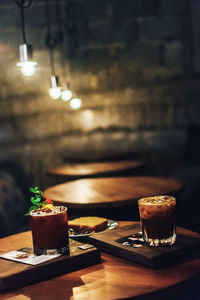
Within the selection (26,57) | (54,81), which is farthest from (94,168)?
(26,57)

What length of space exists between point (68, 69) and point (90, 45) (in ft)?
1.18

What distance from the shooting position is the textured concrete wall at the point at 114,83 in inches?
186

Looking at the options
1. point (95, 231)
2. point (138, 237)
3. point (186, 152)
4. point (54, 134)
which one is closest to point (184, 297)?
point (138, 237)

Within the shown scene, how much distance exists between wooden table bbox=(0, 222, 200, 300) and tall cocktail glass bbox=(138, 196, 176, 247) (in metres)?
0.11

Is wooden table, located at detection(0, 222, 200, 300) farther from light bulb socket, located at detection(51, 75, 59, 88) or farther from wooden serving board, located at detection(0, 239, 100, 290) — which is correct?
light bulb socket, located at detection(51, 75, 59, 88)

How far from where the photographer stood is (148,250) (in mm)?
1444

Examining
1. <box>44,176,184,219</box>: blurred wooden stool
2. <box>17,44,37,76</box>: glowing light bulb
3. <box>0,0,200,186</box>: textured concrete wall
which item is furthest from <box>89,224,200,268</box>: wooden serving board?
<box>0,0,200,186</box>: textured concrete wall

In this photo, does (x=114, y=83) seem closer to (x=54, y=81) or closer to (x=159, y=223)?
(x=54, y=81)

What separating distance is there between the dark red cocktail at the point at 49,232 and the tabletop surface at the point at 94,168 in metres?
2.26

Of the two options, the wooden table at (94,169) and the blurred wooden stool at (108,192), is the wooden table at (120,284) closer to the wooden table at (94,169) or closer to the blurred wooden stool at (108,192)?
the blurred wooden stool at (108,192)

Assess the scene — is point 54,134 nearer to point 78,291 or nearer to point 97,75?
point 97,75

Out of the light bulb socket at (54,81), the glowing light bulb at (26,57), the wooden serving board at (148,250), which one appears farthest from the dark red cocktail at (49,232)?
the light bulb socket at (54,81)

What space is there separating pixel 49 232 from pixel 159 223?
0.36m

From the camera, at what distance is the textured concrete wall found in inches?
186
